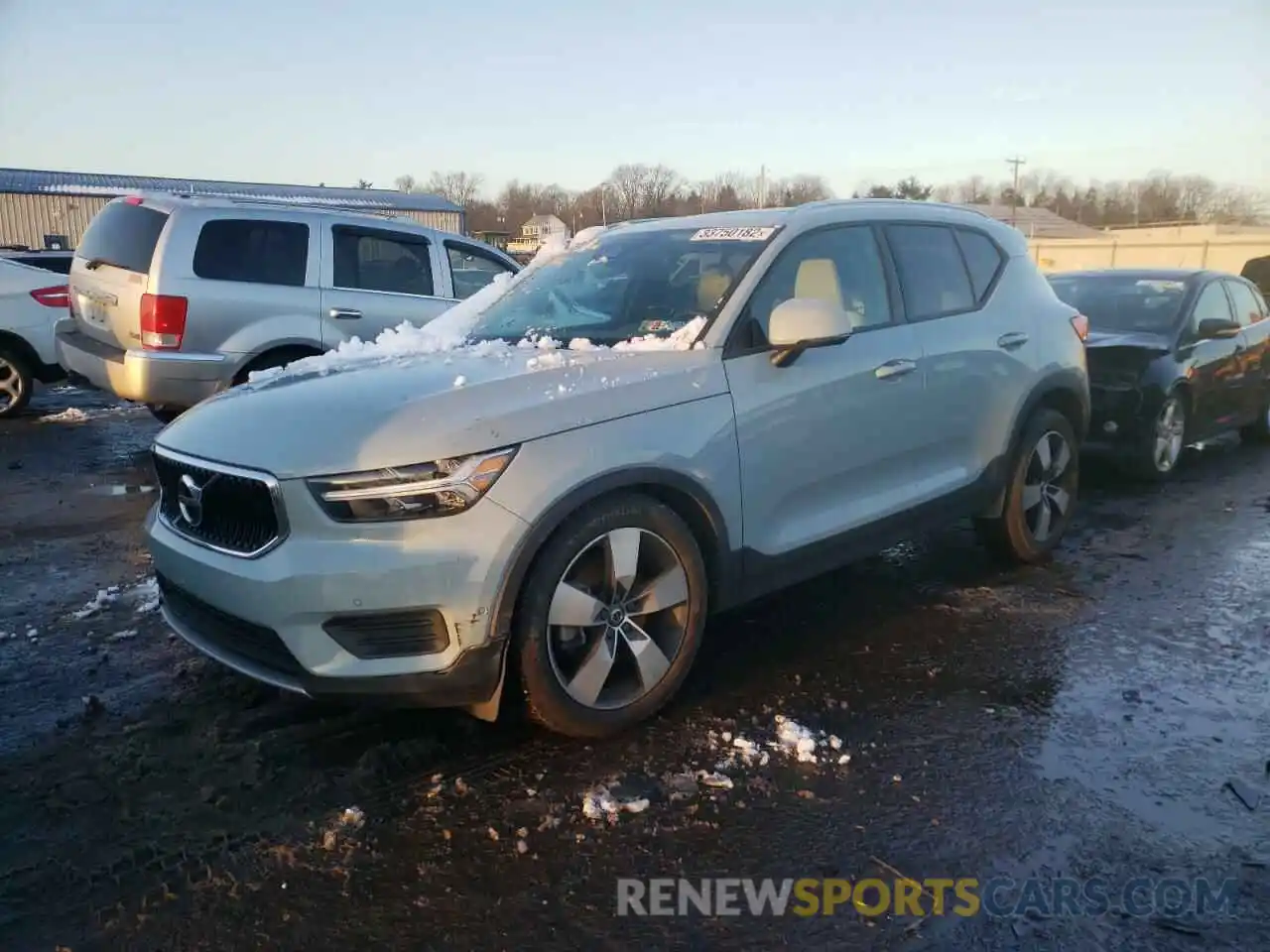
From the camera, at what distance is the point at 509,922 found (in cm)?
251

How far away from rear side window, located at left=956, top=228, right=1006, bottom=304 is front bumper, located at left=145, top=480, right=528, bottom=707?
3064 millimetres

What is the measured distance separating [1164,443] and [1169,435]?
0.35ft

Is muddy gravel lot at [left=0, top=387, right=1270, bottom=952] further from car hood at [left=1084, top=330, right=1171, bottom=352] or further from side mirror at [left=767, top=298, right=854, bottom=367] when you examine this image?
car hood at [left=1084, top=330, right=1171, bottom=352]

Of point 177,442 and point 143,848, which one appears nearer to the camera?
point 143,848

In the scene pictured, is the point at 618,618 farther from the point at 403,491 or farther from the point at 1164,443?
the point at 1164,443

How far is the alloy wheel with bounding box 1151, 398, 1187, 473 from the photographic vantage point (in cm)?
741

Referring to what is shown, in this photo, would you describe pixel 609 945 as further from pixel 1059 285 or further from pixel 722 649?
pixel 1059 285

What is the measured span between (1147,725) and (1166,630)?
1.11 m

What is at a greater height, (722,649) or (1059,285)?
(1059,285)

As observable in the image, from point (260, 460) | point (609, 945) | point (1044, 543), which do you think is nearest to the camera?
point (609, 945)

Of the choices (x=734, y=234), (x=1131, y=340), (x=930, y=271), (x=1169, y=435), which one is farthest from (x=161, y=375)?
(x=1169, y=435)

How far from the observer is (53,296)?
32.8ft

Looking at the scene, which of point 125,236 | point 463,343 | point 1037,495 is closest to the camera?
point 463,343

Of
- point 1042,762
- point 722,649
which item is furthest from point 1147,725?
point 722,649
